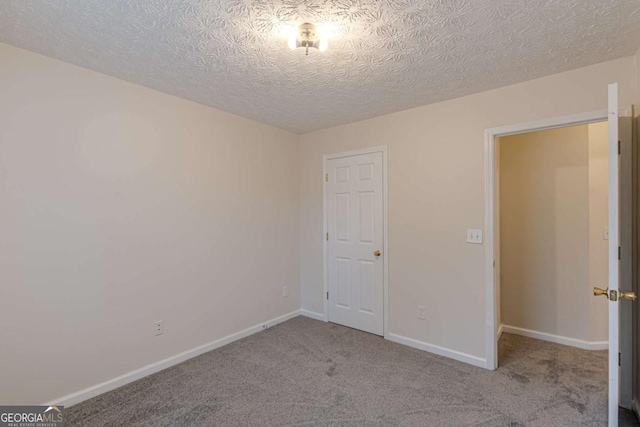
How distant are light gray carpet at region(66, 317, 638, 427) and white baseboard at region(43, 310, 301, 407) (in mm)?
56

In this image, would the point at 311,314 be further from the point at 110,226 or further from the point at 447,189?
the point at 110,226

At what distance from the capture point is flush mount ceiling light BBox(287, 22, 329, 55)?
1656 millimetres

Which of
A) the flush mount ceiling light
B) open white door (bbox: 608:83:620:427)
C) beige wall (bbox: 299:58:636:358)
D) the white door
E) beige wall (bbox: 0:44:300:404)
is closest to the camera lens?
open white door (bbox: 608:83:620:427)

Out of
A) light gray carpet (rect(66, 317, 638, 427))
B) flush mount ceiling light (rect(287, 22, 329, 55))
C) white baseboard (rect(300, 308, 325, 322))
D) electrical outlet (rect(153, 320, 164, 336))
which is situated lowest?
light gray carpet (rect(66, 317, 638, 427))

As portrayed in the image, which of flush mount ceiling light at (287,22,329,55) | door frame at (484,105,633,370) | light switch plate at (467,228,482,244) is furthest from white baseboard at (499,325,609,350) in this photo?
flush mount ceiling light at (287,22,329,55)

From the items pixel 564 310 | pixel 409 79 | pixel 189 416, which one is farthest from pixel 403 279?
pixel 189 416

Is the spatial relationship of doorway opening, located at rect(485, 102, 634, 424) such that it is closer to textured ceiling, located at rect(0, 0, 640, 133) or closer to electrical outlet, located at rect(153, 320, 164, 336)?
textured ceiling, located at rect(0, 0, 640, 133)

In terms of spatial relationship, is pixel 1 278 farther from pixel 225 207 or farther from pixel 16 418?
pixel 225 207

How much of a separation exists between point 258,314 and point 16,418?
1.97 meters

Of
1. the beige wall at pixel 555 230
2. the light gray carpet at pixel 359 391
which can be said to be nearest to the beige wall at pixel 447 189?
the light gray carpet at pixel 359 391

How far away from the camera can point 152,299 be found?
2.54 m

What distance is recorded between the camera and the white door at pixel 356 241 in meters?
3.31

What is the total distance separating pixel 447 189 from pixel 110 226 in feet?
9.38

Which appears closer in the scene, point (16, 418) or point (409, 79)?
point (16, 418)
